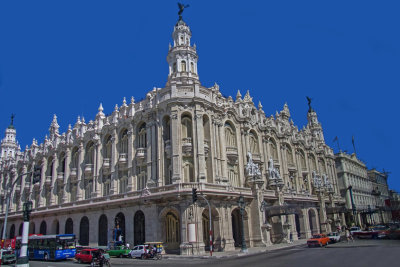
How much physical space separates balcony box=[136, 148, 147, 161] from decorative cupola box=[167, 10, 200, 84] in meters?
9.73

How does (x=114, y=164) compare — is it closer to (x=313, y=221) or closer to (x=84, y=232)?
(x=84, y=232)

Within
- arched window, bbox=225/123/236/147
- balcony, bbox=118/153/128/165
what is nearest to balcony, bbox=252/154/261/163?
arched window, bbox=225/123/236/147

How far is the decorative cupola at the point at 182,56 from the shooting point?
43719 mm

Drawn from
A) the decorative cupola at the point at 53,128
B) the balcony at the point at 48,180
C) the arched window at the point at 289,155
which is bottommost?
the balcony at the point at 48,180

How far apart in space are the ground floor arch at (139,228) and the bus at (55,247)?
22.7ft

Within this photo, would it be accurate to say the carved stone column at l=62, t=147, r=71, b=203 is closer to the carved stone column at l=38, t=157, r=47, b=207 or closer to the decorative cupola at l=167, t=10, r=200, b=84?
the carved stone column at l=38, t=157, r=47, b=207

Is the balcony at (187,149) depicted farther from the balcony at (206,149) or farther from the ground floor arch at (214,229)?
the ground floor arch at (214,229)

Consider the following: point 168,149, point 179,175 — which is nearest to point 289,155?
point 168,149

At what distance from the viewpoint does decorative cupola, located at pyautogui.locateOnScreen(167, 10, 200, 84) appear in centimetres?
4372

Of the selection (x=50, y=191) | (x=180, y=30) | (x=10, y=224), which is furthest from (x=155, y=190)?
(x=10, y=224)

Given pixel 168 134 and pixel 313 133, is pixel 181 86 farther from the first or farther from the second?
pixel 313 133

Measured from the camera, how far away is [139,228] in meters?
38.0

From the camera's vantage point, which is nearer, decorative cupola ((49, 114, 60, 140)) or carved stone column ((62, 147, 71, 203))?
carved stone column ((62, 147, 71, 203))

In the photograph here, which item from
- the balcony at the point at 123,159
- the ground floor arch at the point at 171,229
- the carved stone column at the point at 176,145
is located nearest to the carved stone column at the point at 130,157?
the balcony at the point at 123,159
